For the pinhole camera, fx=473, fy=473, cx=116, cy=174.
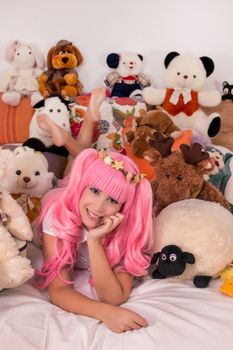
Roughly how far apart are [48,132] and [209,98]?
0.71 meters

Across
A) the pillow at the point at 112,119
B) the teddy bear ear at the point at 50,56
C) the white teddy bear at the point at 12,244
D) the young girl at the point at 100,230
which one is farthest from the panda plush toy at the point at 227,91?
the white teddy bear at the point at 12,244

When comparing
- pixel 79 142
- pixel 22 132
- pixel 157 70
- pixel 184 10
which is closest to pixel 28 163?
pixel 79 142

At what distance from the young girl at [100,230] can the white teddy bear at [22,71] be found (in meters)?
0.93

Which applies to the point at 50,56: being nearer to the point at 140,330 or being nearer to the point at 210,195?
the point at 210,195

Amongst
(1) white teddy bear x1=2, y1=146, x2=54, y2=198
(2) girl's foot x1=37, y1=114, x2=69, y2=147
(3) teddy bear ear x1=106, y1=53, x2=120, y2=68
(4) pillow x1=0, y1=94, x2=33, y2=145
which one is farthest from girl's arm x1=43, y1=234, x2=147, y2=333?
(3) teddy bear ear x1=106, y1=53, x2=120, y2=68

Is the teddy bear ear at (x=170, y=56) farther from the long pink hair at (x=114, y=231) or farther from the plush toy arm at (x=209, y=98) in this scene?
the long pink hair at (x=114, y=231)

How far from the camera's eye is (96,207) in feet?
3.84

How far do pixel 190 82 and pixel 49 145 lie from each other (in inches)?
25.9

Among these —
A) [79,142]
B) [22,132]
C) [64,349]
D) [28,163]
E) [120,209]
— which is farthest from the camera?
[22,132]

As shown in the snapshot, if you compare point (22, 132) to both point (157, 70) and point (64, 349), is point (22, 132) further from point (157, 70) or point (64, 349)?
point (64, 349)

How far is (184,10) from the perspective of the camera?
85.0 inches

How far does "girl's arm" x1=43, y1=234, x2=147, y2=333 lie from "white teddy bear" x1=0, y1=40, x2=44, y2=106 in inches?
39.8

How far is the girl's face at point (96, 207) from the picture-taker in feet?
3.84

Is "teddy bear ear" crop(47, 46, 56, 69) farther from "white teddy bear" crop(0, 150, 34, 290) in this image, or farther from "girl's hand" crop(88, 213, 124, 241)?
"girl's hand" crop(88, 213, 124, 241)
